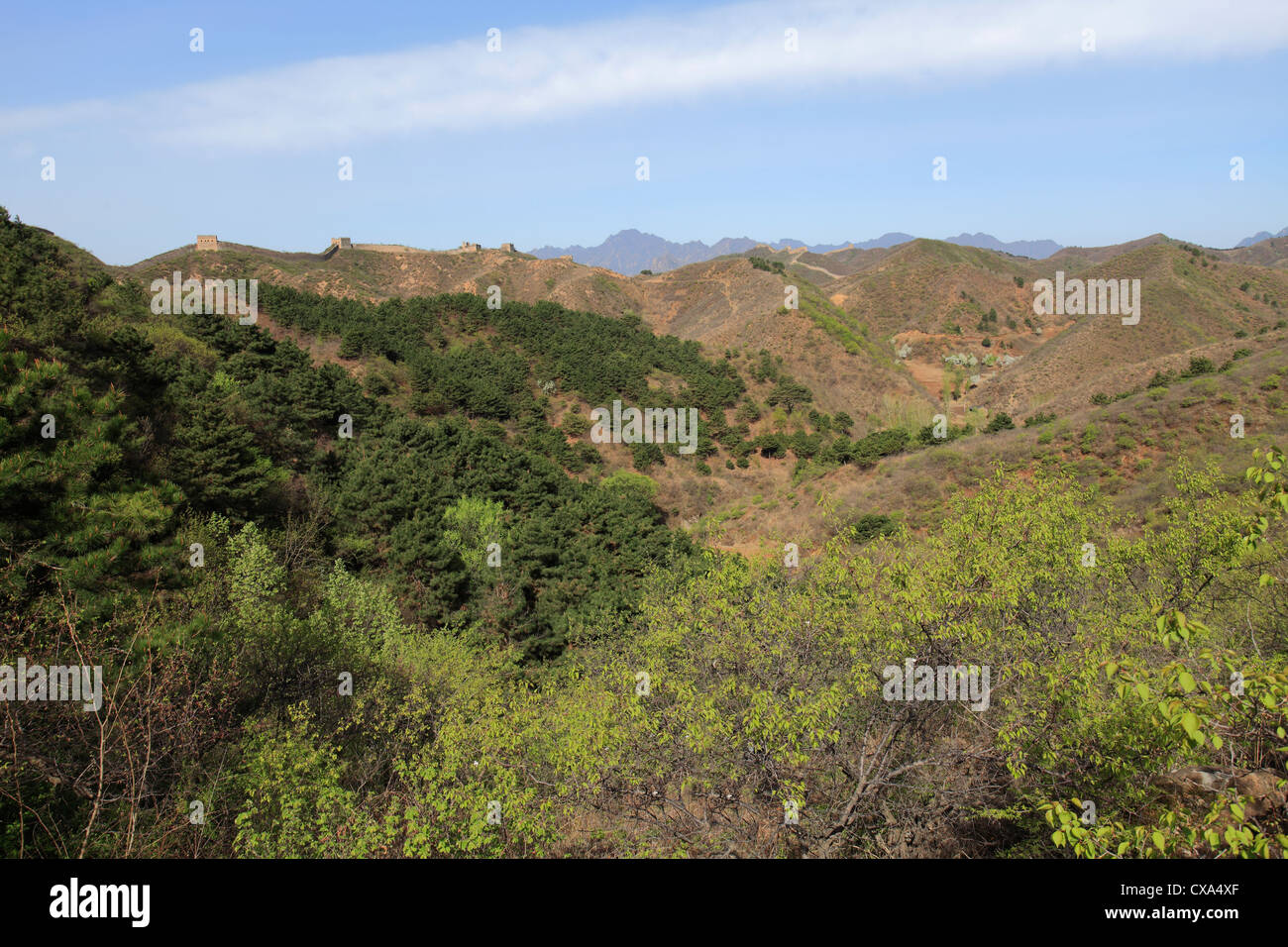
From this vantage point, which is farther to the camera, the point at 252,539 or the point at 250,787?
the point at 252,539

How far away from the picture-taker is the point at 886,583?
33.9ft

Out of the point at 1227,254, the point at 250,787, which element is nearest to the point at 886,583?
the point at 250,787

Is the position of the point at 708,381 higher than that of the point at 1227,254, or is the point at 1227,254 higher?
the point at 1227,254

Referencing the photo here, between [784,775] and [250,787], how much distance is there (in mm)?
9002

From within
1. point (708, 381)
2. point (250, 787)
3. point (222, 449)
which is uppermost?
point (708, 381)

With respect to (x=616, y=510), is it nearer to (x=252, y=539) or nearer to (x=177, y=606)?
(x=252, y=539)

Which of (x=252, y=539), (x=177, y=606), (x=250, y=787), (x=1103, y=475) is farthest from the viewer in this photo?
(x=1103, y=475)

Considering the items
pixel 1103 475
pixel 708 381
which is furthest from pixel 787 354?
pixel 1103 475

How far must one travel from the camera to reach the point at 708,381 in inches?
2459

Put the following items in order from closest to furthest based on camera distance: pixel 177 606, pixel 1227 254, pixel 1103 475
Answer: pixel 177 606
pixel 1103 475
pixel 1227 254

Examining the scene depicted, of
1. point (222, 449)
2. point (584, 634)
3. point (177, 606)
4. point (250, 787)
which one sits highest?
point (222, 449)

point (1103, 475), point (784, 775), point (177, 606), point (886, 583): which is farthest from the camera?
point (1103, 475)
